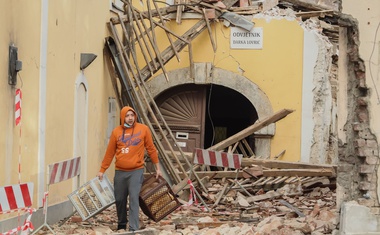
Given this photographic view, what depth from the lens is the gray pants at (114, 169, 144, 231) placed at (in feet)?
35.8

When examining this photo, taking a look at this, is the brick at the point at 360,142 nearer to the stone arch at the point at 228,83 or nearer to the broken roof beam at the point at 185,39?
the broken roof beam at the point at 185,39

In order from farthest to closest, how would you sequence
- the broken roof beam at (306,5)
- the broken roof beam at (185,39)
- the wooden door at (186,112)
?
the wooden door at (186,112) < the broken roof beam at (306,5) < the broken roof beam at (185,39)

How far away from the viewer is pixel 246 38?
749 inches

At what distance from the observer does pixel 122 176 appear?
11.1 m

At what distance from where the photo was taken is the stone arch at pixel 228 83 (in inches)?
748

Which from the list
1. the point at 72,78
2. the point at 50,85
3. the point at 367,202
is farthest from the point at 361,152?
the point at 72,78

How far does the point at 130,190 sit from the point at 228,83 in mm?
8499

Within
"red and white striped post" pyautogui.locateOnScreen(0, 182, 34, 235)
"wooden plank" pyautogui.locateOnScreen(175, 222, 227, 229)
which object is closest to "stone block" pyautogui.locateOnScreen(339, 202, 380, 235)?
"wooden plank" pyautogui.locateOnScreen(175, 222, 227, 229)

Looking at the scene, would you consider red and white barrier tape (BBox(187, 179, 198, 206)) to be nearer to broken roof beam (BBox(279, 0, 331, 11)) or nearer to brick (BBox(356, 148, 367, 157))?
brick (BBox(356, 148, 367, 157))

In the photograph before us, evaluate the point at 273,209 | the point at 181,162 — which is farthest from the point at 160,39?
the point at 273,209

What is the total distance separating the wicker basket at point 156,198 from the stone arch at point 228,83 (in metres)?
7.16

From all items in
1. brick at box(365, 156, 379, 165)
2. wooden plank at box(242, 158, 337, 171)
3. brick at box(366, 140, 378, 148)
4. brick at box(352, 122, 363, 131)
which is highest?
brick at box(352, 122, 363, 131)

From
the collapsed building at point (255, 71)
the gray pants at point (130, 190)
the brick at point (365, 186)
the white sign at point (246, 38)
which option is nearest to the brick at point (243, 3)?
the collapsed building at point (255, 71)

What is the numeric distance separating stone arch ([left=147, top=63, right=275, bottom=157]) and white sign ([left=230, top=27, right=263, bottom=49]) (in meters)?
0.69
